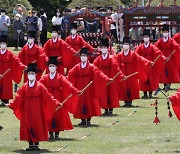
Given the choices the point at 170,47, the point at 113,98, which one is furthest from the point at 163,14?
the point at 113,98

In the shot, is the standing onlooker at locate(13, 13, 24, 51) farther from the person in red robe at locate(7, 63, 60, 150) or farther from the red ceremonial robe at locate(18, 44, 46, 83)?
the person in red robe at locate(7, 63, 60, 150)

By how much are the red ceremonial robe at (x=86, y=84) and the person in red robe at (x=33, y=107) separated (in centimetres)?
347

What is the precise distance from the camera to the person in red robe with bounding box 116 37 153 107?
1109 inches

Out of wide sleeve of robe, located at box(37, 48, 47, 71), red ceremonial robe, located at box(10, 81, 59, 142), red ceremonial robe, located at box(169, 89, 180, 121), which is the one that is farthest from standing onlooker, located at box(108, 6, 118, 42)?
red ceremonial robe, located at box(169, 89, 180, 121)

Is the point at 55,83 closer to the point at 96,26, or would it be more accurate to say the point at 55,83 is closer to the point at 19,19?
the point at 19,19

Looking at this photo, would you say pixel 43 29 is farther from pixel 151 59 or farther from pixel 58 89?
pixel 58 89

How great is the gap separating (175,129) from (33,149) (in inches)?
161

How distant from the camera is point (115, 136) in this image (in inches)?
873

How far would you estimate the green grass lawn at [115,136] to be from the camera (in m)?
20.3

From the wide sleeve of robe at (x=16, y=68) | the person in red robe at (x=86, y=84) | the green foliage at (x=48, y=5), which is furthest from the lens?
the green foliage at (x=48, y=5)

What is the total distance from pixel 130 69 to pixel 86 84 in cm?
453

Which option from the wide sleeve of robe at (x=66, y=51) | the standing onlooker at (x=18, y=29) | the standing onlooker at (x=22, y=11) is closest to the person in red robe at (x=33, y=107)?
the wide sleeve of robe at (x=66, y=51)

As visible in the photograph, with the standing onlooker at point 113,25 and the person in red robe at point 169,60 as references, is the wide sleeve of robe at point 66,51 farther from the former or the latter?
the standing onlooker at point 113,25

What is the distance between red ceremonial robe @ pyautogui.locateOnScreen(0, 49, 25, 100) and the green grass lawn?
6.01ft
